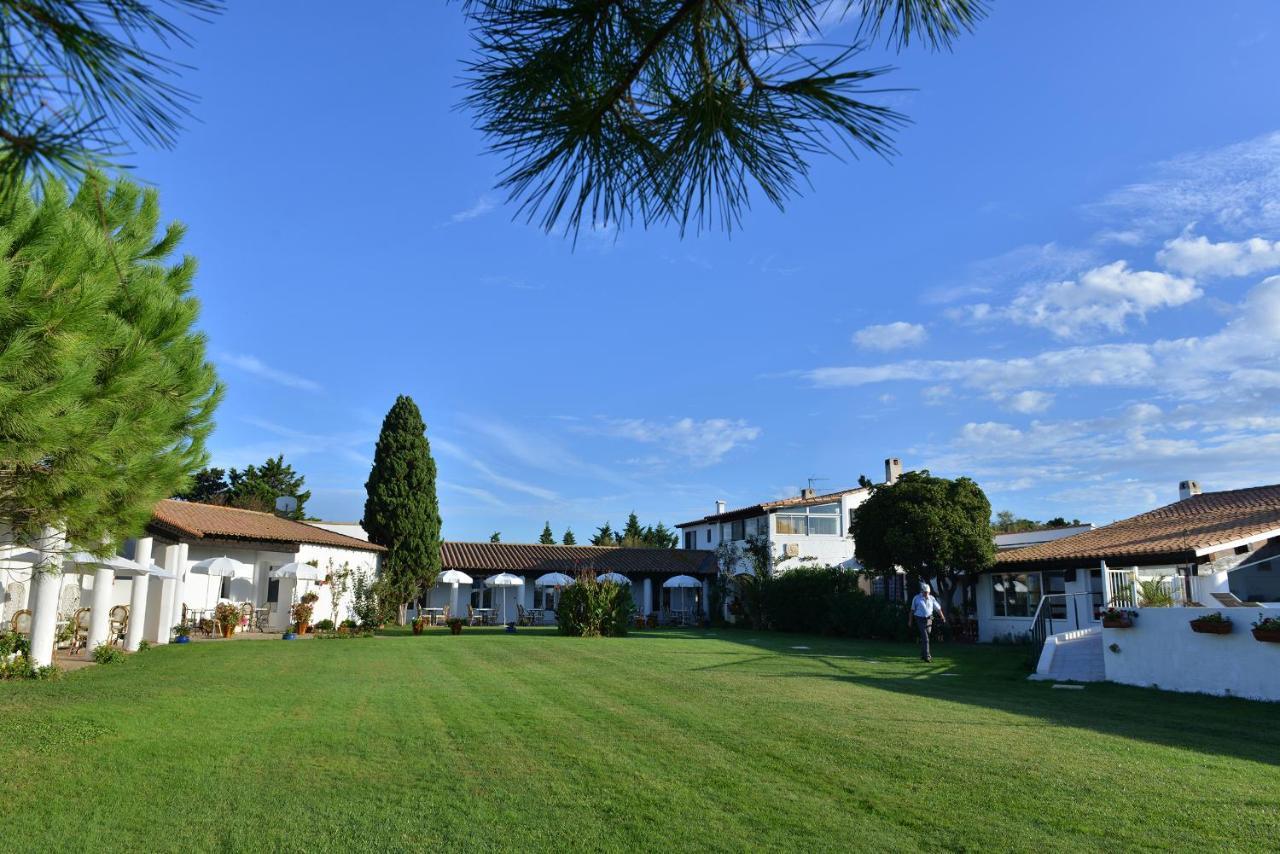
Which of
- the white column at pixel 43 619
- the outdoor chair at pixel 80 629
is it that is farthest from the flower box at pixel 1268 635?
the outdoor chair at pixel 80 629

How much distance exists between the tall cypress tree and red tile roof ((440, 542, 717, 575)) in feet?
7.32

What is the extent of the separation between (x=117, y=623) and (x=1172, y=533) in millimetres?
25367

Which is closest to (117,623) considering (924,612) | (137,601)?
(137,601)

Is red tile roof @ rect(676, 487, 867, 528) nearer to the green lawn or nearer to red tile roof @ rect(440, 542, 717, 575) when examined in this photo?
red tile roof @ rect(440, 542, 717, 575)

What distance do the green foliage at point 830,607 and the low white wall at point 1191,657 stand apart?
38.4 ft

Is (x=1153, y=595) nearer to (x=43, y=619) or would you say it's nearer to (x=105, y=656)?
(x=43, y=619)

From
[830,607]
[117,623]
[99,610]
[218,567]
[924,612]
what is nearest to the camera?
[99,610]

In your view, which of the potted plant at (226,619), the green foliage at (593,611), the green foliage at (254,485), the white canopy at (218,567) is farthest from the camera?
the green foliage at (254,485)

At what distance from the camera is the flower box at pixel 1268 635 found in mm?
10956

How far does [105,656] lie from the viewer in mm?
15289

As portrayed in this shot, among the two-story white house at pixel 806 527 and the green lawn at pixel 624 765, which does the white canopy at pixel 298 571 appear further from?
the two-story white house at pixel 806 527

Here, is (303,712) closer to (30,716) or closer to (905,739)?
(30,716)

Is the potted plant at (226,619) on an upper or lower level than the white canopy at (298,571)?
lower

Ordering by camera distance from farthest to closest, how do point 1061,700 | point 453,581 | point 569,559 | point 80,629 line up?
1. point 569,559
2. point 453,581
3. point 80,629
4. point 1061,700
